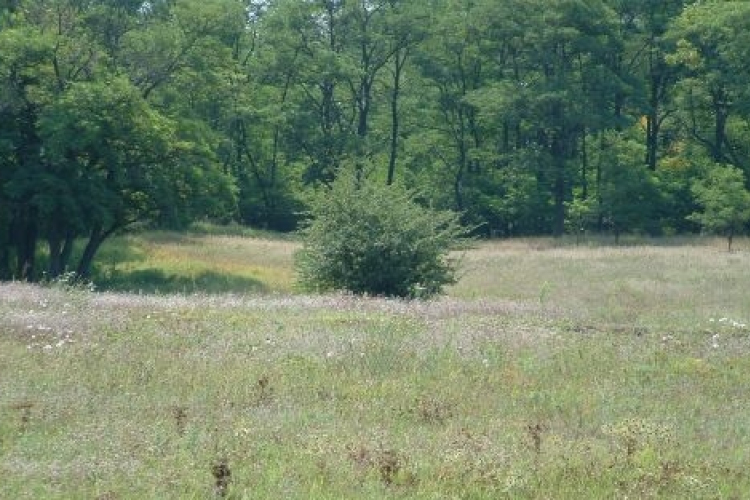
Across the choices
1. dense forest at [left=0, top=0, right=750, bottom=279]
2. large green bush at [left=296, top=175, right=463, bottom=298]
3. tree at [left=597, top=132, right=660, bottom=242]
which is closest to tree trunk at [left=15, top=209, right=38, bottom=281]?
dense forest at [left=0, top=0, right=750, bottom=279]

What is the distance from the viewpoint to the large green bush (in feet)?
83.0

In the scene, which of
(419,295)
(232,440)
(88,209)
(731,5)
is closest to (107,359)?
(232,440)

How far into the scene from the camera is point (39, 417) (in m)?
9.11

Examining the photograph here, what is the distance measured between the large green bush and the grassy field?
238 inches

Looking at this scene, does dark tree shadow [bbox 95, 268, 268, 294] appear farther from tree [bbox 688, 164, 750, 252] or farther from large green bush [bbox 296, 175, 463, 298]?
tree [bbox 688, 164, 750, 252]

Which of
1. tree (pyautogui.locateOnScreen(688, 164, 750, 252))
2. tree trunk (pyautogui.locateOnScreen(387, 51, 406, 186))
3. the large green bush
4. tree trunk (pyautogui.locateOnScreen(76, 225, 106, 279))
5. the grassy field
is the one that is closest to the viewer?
the grassy field

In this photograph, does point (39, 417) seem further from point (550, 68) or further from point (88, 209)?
point (550, 68)

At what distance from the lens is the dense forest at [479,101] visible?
167 feet

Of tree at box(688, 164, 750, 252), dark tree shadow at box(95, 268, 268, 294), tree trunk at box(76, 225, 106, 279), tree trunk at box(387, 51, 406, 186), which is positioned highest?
tree trunk at box(387, 51, 406, 186)

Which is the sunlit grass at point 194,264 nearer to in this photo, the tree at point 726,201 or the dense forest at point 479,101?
the dense forest at point 479,101

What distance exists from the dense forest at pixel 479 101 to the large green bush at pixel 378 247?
17147 millimetres

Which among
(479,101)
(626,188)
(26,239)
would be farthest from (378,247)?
(479,101)

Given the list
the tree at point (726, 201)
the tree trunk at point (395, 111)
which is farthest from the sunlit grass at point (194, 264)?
the tree at point (726, 201)

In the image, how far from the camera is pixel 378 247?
25078 millimetres
